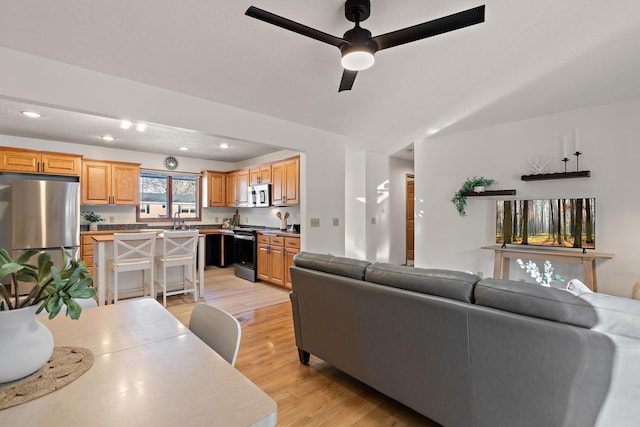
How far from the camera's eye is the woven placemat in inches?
32.5

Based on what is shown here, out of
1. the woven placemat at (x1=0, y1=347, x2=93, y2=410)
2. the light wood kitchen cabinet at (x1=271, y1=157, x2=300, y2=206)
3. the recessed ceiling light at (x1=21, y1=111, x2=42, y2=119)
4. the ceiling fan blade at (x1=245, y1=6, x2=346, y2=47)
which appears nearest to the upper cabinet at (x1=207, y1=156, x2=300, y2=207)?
the light wood kitchen cabinet at (x1=271, y1=157, x2=300, y2=206)

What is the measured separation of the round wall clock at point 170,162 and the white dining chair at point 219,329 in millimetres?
5952

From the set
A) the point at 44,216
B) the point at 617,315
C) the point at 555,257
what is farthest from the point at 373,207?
the point at 44,216

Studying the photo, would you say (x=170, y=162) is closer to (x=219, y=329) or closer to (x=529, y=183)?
(x=219, y=329)

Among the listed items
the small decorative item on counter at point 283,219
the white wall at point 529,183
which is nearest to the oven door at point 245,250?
the small decorative item on counter at point 283,219

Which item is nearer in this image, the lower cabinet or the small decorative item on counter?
the lower cabinet

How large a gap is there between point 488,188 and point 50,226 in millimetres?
6689

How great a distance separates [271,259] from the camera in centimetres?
508

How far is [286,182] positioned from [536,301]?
4279 millimetres

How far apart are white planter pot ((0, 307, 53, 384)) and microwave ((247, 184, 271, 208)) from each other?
4745 mm

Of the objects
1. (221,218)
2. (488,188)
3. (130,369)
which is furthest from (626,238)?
(221,218)

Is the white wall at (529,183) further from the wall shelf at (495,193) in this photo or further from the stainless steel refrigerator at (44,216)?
the stainless steel refrigerator at (44,216)

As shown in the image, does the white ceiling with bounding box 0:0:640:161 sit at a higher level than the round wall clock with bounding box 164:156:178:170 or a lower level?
higher

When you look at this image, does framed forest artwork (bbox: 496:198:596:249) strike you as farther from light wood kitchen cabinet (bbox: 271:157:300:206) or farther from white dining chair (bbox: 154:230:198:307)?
white dining chair (bbox: 154:230:198:307)
